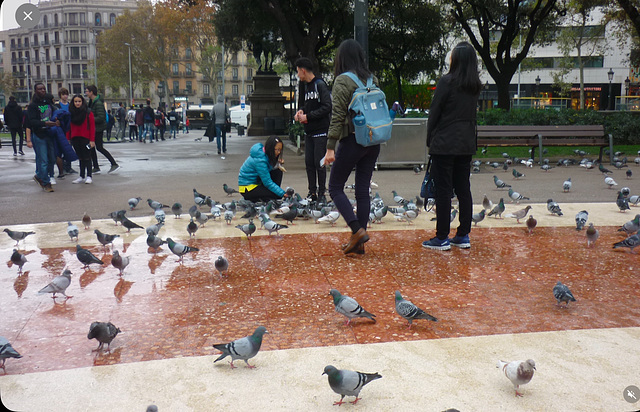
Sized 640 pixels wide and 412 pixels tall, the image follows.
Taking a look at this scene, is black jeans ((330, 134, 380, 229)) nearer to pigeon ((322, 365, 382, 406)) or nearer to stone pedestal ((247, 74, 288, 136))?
pigeon ((322, 365, 382, 406))

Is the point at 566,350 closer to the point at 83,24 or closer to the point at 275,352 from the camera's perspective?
the point at 275,352

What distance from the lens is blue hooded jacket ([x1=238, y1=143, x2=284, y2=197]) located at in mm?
Result: 7844

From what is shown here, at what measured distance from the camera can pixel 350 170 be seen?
5551 mm

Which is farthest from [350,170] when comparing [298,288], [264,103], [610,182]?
[264,103]

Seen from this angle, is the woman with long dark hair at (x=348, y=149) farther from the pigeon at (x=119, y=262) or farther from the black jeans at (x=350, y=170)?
the pigeon at (x=119, y=262)

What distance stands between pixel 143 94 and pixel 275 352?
90.7 meters

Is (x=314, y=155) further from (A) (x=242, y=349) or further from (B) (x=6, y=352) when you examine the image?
(B) (x=6, y=352)

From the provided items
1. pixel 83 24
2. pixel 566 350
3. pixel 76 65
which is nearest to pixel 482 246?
pixel 566 350

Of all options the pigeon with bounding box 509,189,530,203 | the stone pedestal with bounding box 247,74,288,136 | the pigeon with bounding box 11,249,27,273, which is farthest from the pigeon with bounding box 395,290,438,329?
the stone pedestal with bounding box 247,74,288,136

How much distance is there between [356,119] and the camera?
17.0ft

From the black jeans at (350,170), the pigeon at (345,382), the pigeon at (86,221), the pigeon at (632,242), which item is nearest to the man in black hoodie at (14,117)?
the pigeon at (86,221)

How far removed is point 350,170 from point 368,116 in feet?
2.01

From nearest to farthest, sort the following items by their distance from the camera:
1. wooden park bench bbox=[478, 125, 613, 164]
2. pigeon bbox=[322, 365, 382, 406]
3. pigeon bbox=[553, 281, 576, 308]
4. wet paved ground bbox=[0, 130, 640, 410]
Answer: pigeon bbox=[322, 365, 382, 406], wet paved ground bbox=[0, 130, 640, 410], pigeon bbox=[553, 281, 576, 308], wooden park bench bbox=[478, 125, 613, 164]

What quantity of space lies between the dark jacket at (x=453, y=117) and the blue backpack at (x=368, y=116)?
58 cm
